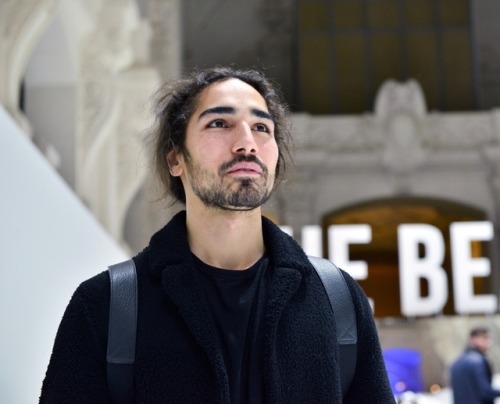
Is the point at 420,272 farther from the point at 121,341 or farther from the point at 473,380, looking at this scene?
the point at 121,341

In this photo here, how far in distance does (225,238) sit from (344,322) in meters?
0.32

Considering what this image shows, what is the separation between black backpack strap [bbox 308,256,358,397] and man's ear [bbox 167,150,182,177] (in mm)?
418

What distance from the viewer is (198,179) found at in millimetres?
1848

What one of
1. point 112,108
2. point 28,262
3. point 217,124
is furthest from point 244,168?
point 112,108

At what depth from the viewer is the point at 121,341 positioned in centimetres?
164

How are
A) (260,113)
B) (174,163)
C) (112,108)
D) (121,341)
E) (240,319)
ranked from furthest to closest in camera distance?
(112,108), (174,163), (260,113), (240,319), (121,341)

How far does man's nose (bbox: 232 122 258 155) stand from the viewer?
5.90ft

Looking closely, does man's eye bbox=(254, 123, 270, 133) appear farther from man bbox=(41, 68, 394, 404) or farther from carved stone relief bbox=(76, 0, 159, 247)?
carved stone relief bbox=(76, 0, 159, 247)

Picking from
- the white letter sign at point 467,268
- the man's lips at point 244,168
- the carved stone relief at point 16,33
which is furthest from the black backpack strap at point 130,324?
the white letter sign at point 467,268

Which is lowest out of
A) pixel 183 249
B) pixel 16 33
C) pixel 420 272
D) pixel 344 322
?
pixel 420 272

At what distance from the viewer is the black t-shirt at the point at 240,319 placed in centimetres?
169

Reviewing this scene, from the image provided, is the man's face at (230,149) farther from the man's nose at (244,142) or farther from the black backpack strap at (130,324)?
the black backpack strap at (130,324)

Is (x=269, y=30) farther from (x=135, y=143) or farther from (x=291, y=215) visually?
(x=135, y=143)

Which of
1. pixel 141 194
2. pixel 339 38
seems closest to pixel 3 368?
pixel 141 194
